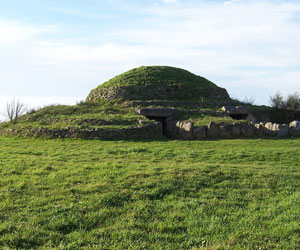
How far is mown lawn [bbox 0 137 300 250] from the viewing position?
537 cm

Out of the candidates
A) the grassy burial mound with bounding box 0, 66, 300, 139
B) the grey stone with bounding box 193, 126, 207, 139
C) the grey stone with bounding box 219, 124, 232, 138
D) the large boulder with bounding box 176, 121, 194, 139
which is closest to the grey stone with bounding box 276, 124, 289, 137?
the grassy burial mound with bounding box 0, 66, 300, 139

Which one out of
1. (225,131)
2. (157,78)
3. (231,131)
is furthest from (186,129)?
(157,78)

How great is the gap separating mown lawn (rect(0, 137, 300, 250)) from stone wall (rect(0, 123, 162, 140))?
339 inches

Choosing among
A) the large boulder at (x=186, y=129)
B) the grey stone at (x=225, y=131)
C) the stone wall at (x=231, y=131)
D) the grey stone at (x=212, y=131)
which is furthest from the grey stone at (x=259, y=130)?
the large boulder at (x=186, y=129)

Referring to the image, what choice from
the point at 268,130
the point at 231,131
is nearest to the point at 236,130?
the point at 231,131

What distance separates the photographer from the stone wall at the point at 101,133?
20.2 meters

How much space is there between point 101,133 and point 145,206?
45.2 ft

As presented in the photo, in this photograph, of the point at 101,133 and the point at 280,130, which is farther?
the point at 280,130

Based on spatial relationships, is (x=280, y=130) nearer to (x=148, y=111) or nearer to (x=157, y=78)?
(x=148, y=111)

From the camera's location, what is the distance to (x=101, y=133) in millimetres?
20250

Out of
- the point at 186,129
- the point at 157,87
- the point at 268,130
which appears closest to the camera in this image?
the point at 186,129

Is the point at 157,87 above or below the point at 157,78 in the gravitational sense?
below

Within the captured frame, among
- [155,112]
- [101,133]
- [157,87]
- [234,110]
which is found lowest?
[101,133]

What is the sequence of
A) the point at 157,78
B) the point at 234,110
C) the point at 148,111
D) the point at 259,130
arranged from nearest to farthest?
1. the point at 259,130
2. the point at 148,111
3. the point at 234,110
4. the point at 157,78
